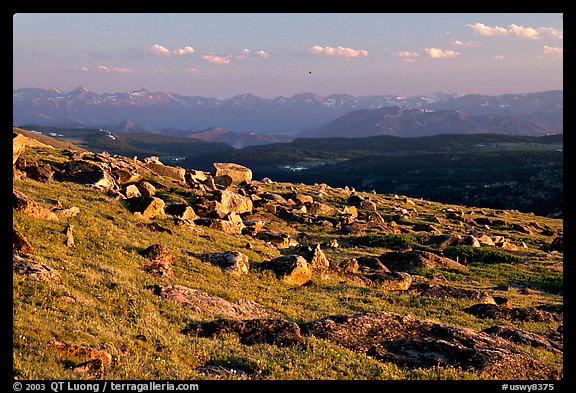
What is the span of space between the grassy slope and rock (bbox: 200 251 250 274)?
658mm

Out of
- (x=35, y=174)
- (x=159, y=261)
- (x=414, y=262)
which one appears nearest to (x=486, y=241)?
(x=414, y=262)

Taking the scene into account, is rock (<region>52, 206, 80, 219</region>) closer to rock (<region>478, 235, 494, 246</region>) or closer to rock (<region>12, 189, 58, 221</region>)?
rock (<region>12, 189, 58, 221</region>)

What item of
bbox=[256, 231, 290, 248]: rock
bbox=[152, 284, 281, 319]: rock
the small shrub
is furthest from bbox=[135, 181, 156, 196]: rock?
the small shrub

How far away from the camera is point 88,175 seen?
1672 inches

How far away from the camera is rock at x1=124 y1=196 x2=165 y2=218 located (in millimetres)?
33281

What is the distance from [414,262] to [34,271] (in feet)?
99.9

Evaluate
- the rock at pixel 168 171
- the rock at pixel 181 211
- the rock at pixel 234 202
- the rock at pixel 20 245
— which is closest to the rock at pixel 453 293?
the rock at pixel 181 211

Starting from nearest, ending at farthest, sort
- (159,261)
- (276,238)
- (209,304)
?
(209,304) → (159,261) → (276,238)

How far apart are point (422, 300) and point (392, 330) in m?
10.2

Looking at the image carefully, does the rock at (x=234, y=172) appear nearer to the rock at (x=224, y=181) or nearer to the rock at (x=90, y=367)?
the rock at (x=224, y=181)

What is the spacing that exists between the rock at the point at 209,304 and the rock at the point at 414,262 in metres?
20.3

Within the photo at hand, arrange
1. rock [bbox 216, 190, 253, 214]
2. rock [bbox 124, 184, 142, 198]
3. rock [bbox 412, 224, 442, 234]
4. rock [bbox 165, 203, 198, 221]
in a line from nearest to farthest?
rock [bbox 165, 203, 198, 221] → rock [bbox 124, 184, 142, 198] → rock [bbox 216, 190, 253, 214] → rock [bbox 412, 224, 442, 234]

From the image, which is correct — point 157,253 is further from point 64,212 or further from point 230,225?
point 230,225

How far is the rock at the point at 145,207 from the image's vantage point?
33.3 m
